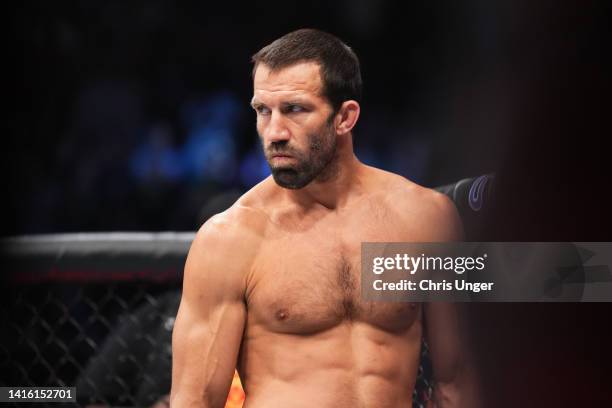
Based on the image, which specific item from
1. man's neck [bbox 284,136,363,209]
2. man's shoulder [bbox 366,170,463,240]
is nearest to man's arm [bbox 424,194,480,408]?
man's shoulder [bbox 366,170,463,240]

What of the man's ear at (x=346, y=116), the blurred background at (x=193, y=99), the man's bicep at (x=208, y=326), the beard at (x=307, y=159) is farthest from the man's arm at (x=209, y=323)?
the blurred background at (x=193, y=99)

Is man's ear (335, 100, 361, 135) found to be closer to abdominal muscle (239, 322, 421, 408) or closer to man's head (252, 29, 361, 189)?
man's head (252, 29, 361, 189)

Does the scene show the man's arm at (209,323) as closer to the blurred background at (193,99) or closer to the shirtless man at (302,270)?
the shirtless man at (302,270)

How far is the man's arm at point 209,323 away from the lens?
1.19m

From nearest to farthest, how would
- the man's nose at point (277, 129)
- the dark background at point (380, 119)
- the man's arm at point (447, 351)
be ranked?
the man's nose at point (277, 129) < the man's arm at point (447, 351) < the dark background at point (380, 119)

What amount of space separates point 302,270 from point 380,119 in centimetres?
45

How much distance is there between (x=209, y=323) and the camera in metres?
1.19

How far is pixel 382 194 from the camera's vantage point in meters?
1.27

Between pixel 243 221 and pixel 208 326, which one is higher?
pixel 243 221

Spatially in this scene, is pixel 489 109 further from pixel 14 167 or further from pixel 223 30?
pixel 14 167

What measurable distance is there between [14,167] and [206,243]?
57 centimetres

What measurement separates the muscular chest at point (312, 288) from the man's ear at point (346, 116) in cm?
15

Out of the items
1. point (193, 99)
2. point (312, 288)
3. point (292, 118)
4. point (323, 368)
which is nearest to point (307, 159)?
point (292, 118)

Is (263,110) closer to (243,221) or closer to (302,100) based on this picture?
(302,100)
